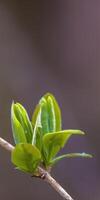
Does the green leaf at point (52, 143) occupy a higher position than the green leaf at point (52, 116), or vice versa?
the green leaf at point (52, 116)

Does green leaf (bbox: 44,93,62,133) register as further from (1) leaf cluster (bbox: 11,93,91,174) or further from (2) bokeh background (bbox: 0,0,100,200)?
(2) bokeh background (bbox: 0,0,100,200)

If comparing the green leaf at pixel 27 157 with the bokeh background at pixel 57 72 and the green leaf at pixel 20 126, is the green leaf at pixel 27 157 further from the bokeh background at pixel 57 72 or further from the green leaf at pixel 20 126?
the bokeh background at pixel 57 72

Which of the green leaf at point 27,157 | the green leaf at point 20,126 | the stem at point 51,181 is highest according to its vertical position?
the green leaf at point 20,126

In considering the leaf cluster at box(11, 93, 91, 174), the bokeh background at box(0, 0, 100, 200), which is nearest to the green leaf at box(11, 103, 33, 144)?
the leaf cluster at box(11, 93, 91, 174)

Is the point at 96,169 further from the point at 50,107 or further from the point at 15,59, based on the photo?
the point at 50,107

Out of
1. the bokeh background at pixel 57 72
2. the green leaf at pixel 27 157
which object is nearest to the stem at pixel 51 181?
the green leaf at pixel 27 157

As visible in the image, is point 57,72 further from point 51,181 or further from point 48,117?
point 51,181

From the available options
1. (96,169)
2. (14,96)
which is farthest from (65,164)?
(14,96)
